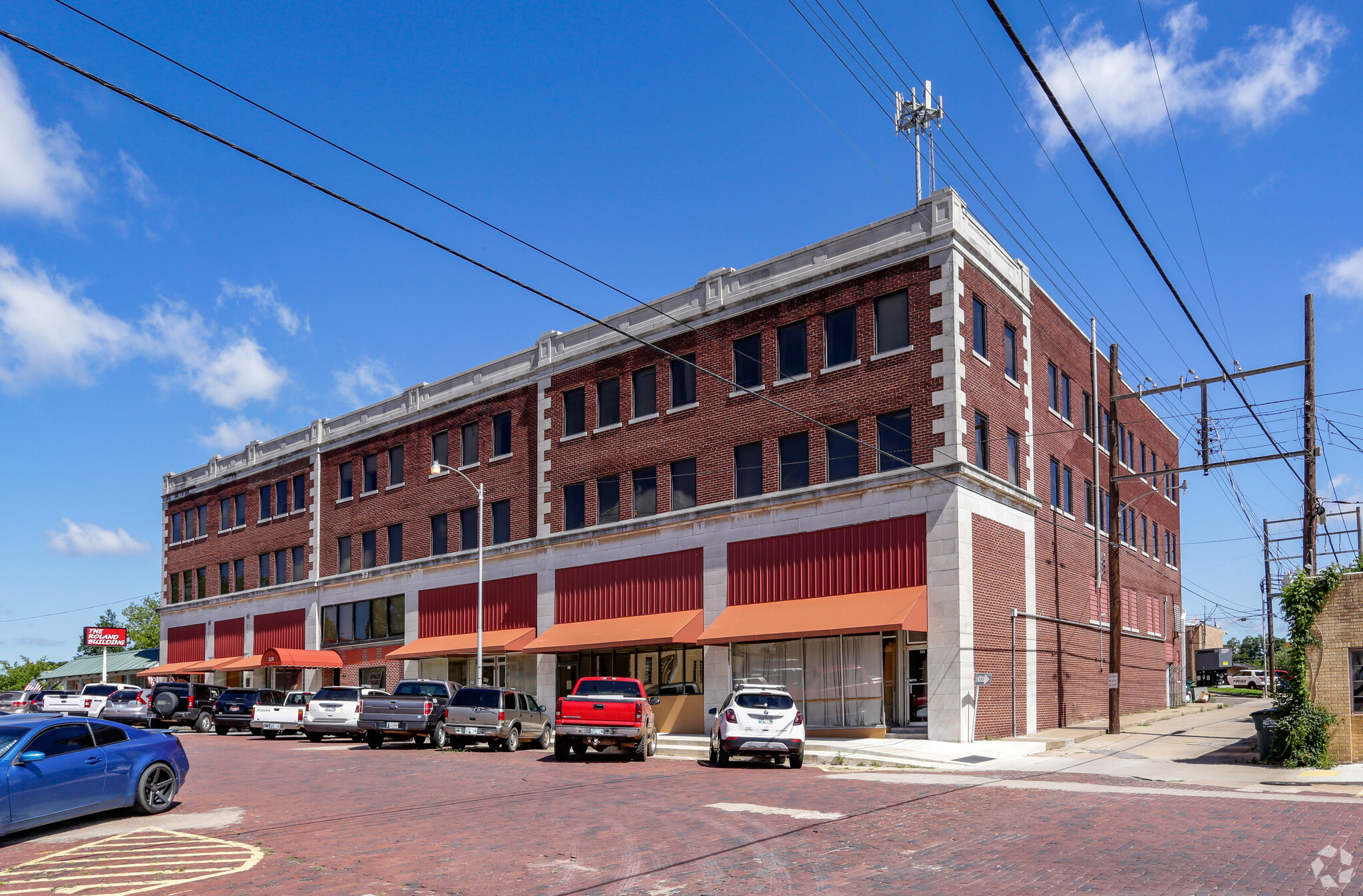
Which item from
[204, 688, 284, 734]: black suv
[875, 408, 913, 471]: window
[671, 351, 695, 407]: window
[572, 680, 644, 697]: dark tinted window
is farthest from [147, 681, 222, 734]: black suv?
[875, 408, 913, 471]: window

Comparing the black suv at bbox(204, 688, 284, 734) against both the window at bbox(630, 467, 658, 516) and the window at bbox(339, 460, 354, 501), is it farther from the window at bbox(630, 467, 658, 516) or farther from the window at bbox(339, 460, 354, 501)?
the window at bbox(630, 467, 658, 516)

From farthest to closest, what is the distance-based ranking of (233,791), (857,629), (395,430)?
(395,430) < (857,629) < (233,791)

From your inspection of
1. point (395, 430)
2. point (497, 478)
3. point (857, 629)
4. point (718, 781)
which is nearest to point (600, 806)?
point (718, 781)

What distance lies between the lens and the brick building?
30297mm

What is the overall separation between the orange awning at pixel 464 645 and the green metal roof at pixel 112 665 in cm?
2834

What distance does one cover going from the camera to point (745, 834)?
13633mm

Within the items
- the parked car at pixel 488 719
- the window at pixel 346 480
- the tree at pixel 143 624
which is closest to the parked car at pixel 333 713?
the parked car at pixel 488 719

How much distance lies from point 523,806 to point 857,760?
11131mm

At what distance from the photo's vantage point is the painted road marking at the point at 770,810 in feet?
50.0

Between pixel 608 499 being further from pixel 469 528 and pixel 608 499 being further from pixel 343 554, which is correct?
pixel 343 554

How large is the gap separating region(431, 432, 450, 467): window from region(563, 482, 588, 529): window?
798 centimetres

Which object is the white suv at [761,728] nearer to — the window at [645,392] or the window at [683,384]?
the window at [683,384]

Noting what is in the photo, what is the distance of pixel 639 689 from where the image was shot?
26.3 meters

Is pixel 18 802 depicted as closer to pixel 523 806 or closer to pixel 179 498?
pixel 523 806
